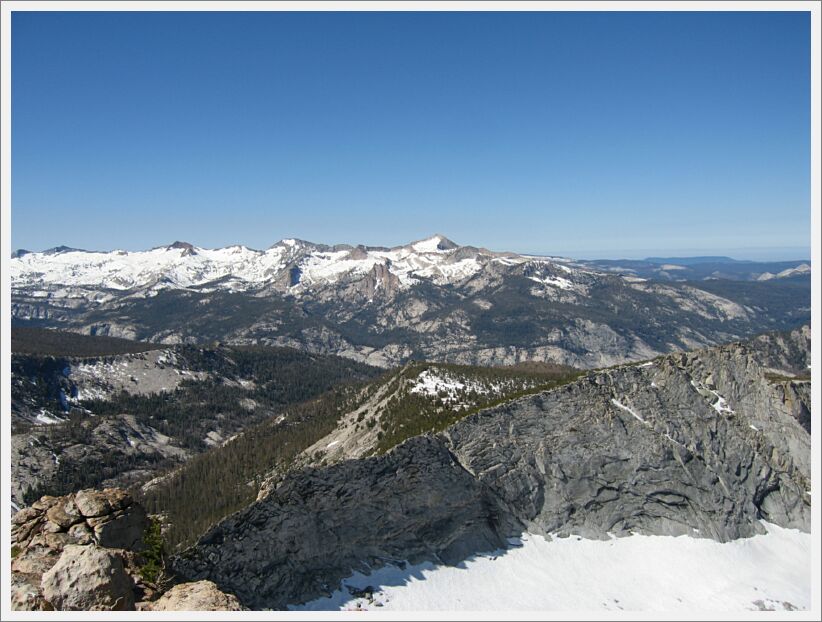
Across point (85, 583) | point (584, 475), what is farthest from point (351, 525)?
point (85, 583)

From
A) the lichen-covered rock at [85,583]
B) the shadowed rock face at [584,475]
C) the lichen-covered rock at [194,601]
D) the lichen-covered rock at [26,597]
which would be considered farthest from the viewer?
the shadowed rock face at [584,475]

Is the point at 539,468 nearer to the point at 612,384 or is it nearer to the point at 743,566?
the point at 612,384

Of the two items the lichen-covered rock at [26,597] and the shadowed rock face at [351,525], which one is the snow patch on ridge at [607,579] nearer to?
the shadowed rock face at [351,525]

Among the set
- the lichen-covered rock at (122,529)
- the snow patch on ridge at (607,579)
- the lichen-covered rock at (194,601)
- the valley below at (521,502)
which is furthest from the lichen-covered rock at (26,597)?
the snow patch on ridge at (607,579)

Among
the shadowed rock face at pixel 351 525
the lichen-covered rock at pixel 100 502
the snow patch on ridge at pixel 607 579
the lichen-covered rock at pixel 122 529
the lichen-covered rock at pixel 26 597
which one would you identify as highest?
the lichen-covered rock at pixel 100 502

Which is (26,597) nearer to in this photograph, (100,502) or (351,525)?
(100,502)

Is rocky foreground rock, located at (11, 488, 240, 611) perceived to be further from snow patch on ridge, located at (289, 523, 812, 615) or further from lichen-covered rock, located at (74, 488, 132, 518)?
snow patch on ridge, located at (289, 523, 812, 615)

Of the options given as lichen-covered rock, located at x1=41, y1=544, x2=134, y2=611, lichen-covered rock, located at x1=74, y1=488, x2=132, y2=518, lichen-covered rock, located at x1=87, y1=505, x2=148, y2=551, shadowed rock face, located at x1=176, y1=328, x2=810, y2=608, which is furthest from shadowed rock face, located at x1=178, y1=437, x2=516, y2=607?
lichen-covered rock, located at x1=41, y1=544, x2=134, y2=611
